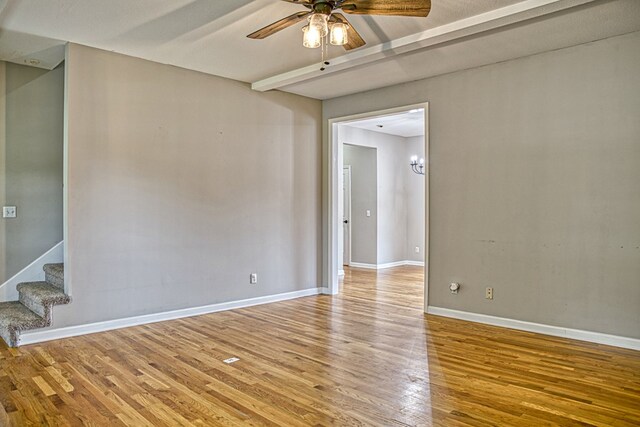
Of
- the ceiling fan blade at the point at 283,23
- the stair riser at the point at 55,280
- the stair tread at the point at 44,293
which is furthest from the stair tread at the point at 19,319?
the ceiling fan blade at the point at 283,23

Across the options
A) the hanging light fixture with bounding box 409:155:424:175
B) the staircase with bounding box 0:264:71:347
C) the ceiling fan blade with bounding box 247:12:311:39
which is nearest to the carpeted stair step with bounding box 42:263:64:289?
the staircase with bounding box 0:264:71:347

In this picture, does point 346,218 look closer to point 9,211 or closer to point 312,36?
point 9,211

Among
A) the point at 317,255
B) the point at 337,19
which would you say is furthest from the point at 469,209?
the point at 337,19

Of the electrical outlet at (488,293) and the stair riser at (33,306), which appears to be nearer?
the stair riser at (33,306)

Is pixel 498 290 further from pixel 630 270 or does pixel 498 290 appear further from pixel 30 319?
pixel 30 319

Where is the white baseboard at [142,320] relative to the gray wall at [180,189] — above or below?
below

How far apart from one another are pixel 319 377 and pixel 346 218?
653cm

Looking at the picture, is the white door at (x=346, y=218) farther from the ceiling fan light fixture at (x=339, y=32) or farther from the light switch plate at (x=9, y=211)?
the ceiling fan light fixture at (x=339, y=32)

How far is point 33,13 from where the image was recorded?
3.59 metres

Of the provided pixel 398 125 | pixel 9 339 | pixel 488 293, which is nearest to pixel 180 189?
pixel 9 339

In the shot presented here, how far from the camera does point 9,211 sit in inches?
189

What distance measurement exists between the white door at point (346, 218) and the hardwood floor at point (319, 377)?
471 cm

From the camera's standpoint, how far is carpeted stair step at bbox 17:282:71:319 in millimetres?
4152

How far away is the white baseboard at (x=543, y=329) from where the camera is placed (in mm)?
3999
